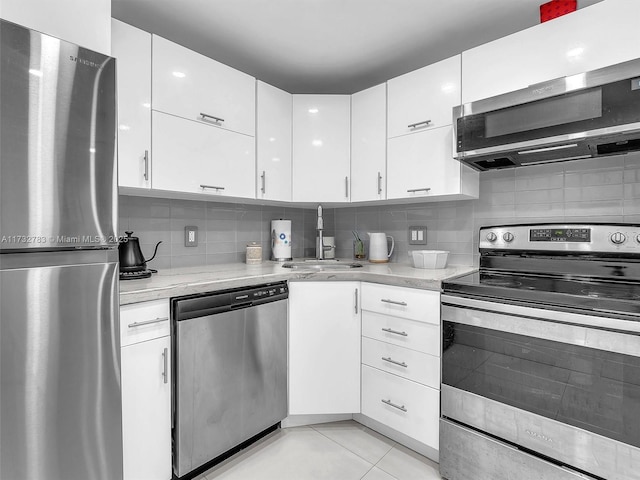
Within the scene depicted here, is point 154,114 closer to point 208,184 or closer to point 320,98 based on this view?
point 208,184

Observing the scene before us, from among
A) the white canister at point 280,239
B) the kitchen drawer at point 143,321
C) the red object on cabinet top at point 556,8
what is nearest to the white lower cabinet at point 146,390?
the kitchen drawer at point 143,321

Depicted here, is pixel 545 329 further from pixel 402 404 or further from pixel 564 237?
pixel 402 404

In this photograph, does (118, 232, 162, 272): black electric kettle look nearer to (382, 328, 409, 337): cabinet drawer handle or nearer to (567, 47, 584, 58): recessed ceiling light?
(382, 328, 409, 337): cabinet drawer handle

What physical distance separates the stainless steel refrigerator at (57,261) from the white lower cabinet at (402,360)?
120cm

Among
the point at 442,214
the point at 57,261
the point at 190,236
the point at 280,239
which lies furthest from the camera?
the point at 280,239

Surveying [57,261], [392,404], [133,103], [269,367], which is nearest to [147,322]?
[57,261]

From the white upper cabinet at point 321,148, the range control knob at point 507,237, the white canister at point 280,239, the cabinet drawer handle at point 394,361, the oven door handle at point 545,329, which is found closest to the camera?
the oven door handle at point 545,329

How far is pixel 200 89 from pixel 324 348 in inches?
61.3

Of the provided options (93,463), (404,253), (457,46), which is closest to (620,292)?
(404,253)

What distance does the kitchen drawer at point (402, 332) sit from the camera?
161cm

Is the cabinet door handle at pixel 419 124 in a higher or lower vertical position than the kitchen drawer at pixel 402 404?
higher

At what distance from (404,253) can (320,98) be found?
124 cm

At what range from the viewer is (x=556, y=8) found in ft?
5.11

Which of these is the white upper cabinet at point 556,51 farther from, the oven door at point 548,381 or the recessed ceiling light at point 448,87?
the oven door at point 548,381
